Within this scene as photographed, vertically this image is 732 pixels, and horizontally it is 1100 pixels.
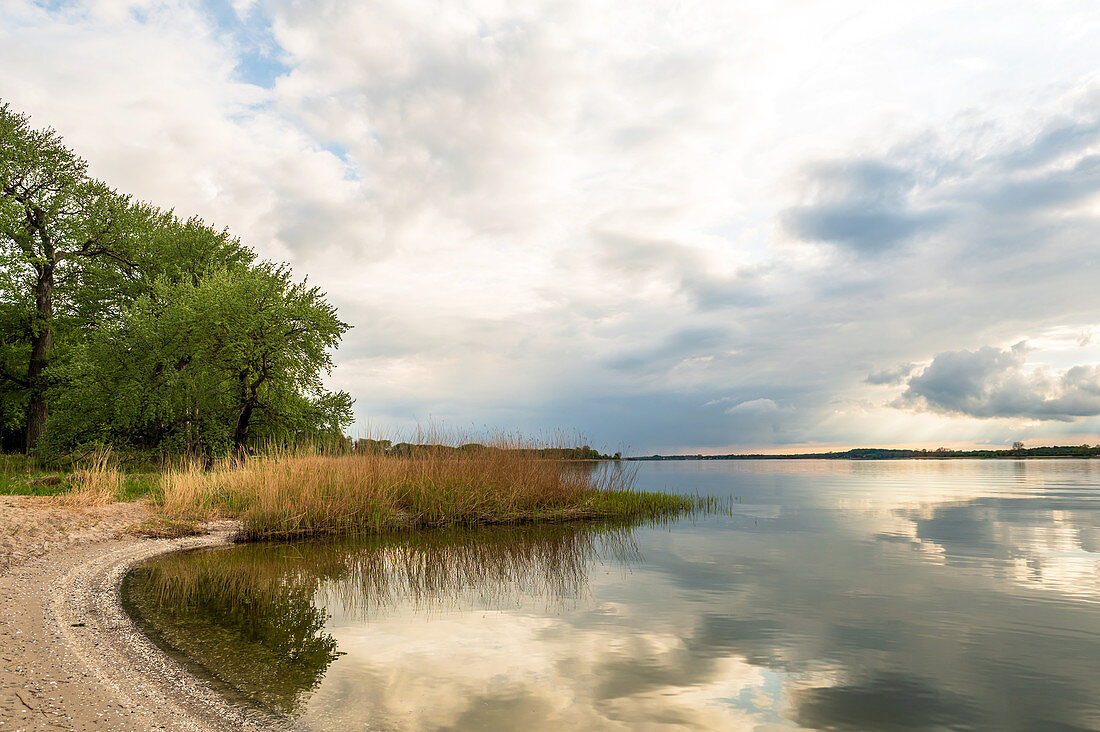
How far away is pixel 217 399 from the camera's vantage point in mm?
28250

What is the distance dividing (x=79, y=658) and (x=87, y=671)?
453mm

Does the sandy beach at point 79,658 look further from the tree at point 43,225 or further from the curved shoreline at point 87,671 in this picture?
the tree at point 43,225

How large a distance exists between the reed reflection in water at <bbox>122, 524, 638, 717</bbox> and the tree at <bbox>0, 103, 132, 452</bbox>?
26.6 metres

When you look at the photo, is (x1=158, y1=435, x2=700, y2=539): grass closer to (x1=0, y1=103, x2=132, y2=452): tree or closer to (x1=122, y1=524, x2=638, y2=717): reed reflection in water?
(x1=122, y1=524, x2=638, y2=717): reed reflection in water

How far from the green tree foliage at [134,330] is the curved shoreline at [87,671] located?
20322 mm

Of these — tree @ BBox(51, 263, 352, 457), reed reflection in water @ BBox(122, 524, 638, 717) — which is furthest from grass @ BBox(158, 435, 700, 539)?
tree @ BBox(51, 263, 352, 457)

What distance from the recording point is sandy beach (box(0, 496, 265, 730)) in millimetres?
4785

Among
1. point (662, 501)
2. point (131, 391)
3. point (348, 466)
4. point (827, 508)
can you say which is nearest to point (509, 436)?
point (348, 466)

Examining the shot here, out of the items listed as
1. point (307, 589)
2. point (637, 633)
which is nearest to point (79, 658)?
point (307, 589)

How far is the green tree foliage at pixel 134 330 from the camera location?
1075 inches

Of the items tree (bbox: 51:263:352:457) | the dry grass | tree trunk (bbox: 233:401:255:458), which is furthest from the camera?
tree trunk (bbox: 233:401:255:458)

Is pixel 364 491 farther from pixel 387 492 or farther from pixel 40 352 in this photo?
pixel 40 352

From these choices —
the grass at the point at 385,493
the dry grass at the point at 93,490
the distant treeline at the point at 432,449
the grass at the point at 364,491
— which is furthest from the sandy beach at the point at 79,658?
the distant treeline at the point at 432,449

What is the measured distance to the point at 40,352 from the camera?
105ft
